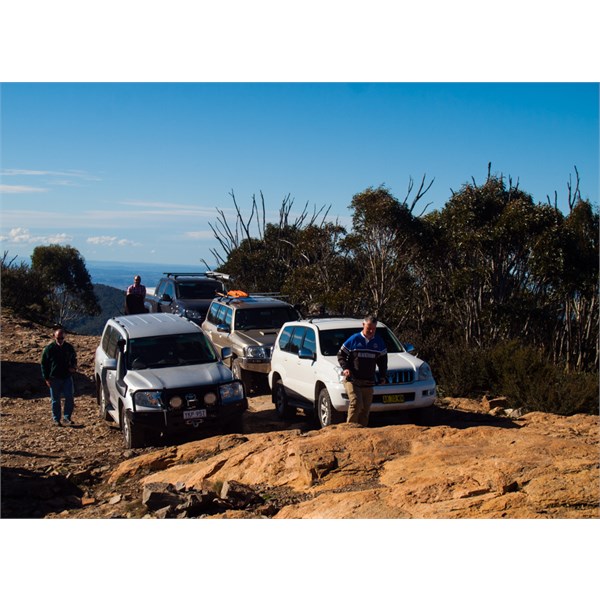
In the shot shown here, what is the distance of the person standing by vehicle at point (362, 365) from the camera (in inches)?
378

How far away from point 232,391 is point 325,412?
1395 millimetres

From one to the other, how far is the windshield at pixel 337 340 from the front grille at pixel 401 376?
82 centimetres

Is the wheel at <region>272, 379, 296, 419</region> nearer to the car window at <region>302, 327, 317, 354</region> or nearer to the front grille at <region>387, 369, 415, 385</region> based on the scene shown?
the car window at <region>302, 327, 317, 354</region>

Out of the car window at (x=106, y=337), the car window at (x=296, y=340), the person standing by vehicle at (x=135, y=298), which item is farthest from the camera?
the person standing by vehicle at (x=135, y=298)

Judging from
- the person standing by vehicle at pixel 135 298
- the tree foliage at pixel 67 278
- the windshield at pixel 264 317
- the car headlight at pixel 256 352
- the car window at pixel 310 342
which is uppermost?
the tree foliage at pixel 67 278

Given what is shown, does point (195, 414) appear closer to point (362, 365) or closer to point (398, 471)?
point (362, 365)

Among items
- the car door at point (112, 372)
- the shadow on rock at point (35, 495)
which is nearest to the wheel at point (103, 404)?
the car door at point (112, 372)

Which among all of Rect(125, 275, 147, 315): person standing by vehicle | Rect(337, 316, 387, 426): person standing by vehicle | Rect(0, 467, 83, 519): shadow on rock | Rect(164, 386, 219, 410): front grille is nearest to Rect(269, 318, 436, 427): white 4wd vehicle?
Rect(337, 316, 387, 426): person standing by vehicle

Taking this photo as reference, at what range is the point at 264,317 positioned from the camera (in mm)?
15250

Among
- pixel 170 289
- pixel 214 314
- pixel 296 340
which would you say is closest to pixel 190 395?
pixel 296 340

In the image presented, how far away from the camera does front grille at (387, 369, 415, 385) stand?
34.7 feet

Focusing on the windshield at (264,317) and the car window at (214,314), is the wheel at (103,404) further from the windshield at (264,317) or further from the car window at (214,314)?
the car window at (214,314)

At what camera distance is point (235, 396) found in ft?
35.6

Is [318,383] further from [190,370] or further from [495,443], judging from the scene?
[495,443]
